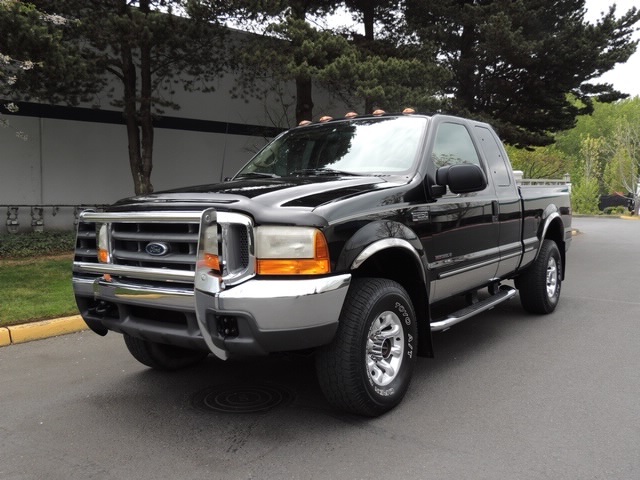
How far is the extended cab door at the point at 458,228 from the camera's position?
166 inches

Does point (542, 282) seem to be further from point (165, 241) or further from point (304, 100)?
point (304, 100)

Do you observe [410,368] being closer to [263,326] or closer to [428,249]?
[428,249]

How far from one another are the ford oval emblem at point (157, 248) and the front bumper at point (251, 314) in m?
0.20

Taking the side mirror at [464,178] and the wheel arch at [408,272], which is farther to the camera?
the side mirror at [464,178]

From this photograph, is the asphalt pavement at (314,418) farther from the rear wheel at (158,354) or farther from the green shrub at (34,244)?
the green shrub at (34,244)

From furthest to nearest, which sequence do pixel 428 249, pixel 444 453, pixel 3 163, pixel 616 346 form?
pixel 3 163, pixel 616 346, pixel 428 249, pixel 444 453

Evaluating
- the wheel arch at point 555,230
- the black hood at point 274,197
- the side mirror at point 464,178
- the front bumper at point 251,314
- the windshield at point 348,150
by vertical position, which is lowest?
the front bumper at point 251,314

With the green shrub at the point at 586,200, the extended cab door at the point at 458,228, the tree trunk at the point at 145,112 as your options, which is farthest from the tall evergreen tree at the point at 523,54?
the green shrub at the point at 586,200

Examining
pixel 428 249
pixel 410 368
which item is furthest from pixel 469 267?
pixel 410 368

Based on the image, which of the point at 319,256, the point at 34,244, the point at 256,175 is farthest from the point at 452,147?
the point at 34,244

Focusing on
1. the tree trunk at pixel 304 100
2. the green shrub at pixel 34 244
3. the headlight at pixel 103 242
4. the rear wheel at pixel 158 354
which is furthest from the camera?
the tree trunk at pixel 304 100

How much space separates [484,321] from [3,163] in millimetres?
10191

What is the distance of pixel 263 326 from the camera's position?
2969 mm

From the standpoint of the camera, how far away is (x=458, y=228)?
178 inches
